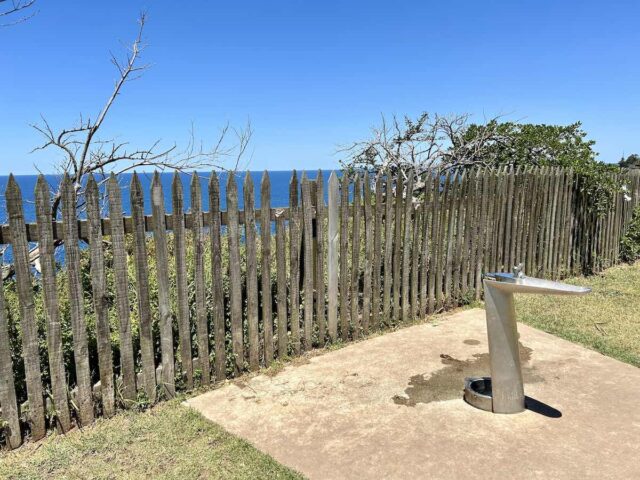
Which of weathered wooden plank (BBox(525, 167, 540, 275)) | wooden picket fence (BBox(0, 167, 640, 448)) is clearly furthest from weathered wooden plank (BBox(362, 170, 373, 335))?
weathered wooden plank (BBox(525, 167, 540, 275))

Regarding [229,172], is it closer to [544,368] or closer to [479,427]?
[479,427]

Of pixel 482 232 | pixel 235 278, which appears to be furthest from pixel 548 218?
pixel 235 278

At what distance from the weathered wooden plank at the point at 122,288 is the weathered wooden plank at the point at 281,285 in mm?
1359

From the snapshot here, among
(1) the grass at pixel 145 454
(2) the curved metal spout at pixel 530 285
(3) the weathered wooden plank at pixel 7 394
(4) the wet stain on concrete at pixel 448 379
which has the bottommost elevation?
(1) the grass at pixel 145 454

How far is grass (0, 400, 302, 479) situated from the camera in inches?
116

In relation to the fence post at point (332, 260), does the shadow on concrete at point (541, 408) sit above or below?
below

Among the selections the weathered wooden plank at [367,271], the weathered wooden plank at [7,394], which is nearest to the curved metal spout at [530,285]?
the weathered wooden plank at [367,271]

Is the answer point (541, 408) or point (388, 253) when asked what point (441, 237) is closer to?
point (388, 253)

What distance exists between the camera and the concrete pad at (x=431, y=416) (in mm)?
2965

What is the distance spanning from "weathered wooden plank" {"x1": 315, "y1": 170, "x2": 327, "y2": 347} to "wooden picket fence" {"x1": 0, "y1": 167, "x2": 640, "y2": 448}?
0.02m

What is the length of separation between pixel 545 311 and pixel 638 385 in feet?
6.98

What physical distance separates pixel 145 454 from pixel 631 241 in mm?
9610

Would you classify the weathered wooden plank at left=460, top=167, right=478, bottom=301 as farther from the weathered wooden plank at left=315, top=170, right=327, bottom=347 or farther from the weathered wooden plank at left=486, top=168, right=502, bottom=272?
the weathered wooden plank at left=315, top=170, right=327, bottom=347

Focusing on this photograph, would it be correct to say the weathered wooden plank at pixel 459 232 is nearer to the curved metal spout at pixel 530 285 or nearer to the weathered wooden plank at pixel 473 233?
the weathered wooden plank at pixel 473 233
